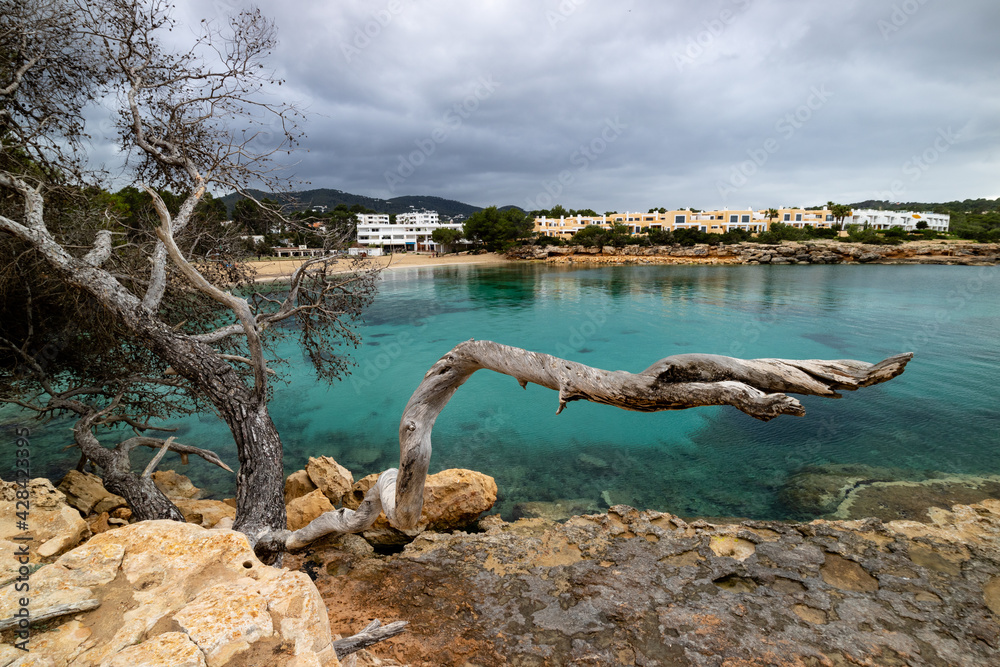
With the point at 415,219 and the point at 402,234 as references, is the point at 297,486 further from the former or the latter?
the point at 415,219

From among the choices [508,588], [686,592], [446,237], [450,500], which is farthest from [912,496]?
[446,237]

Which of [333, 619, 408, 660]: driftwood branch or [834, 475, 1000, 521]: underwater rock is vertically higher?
[333, 619, 408, 660]: driftwood branch

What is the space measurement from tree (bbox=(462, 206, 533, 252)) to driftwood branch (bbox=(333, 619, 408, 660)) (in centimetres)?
6899

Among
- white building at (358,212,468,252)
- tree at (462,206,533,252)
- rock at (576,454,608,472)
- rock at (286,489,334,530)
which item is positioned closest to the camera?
rock at (286,489,334,530)

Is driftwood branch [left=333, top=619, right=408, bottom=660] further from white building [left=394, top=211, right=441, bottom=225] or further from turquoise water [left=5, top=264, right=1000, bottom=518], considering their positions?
white building [left=394, top=211, right=441, bottom=225]

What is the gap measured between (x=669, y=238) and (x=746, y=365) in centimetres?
6893

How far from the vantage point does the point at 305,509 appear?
546 cm

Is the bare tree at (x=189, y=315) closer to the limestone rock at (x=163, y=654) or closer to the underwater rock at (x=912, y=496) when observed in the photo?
the limestone rock at (x=163, y=654)

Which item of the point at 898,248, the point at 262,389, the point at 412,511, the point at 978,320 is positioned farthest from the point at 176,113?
the point at 898,248

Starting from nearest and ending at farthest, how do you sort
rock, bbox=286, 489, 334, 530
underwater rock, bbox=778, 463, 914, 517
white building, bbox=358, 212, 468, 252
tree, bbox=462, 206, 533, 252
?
rock, bbox=286, 489, 334, 530
underwater rock, bbox=778, 463, 914, 517
tree, bbox=462, 206, 533, 252
white building, bbox=358, 212, 468, 252

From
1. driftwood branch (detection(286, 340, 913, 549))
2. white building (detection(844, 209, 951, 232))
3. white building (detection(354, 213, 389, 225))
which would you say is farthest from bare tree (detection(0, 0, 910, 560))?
white building (detection(844, 209, 951, 232))

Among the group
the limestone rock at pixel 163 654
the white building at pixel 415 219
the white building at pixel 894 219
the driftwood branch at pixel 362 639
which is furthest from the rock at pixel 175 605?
the white building at pixel 894 219

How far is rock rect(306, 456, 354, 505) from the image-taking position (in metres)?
6.23

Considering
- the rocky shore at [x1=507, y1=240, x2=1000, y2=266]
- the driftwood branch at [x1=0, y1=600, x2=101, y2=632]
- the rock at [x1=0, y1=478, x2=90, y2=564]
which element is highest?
the rocky shore at [x1=507, y1=240, x2=1000, y2=266]
